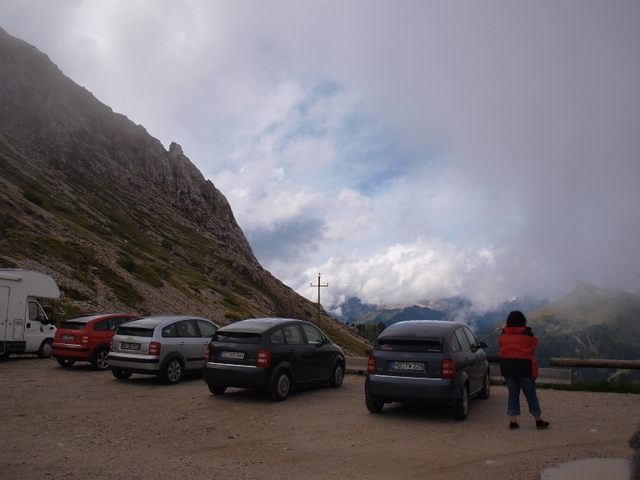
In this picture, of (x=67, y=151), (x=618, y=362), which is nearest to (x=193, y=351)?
(x=618, y=362)

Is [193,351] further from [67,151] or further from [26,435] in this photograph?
[67,151]

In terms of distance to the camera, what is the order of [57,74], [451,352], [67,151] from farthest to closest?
[57,74] → [67,151] → [451,352]

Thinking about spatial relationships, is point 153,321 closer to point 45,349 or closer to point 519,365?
point 45,349

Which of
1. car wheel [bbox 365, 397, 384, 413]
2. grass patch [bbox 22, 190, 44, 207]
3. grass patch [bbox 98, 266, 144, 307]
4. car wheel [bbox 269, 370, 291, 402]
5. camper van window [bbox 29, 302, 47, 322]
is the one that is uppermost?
grass patch [bbox 22, 190, 44, 207]

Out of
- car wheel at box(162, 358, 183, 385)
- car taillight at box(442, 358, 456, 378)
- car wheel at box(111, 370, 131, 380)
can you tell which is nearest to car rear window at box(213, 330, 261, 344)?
car wheel at box(162, 358, 183, 385)

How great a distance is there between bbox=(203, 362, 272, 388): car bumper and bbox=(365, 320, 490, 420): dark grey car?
217 cm

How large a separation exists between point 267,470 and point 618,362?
9.45 m

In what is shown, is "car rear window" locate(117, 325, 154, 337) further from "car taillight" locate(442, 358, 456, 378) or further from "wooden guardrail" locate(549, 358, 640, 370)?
"wooden guardrail" locate(549, 358, 640, 370)

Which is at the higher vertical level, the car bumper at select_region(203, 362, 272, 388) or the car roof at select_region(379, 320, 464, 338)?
the car roof at select_region(379, 320, 464, 338)

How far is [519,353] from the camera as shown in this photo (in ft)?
26.2

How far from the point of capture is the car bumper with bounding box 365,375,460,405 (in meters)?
8.26

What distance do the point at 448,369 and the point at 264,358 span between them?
362 cm

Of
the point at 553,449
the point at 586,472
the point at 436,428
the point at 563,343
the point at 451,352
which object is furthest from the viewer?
the point at 563,343

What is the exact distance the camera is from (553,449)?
675cm
